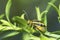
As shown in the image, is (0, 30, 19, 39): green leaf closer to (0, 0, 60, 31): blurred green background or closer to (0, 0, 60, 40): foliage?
(0, 0, 60, 40): foliage

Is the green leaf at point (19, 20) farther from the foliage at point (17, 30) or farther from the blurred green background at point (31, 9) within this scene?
the blurred green background at point (31, 9)

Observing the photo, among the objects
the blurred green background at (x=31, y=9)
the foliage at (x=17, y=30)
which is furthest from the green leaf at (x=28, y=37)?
the blurred green background at (x=31, y=9)

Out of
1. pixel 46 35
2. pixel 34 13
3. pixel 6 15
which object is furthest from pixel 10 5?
pixel 46 35

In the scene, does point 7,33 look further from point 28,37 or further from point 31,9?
point 31,9

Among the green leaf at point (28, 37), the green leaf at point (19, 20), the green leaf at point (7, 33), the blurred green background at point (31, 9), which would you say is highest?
the blurred green background at point (31, 9)

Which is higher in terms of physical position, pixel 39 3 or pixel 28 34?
pixel 39 3

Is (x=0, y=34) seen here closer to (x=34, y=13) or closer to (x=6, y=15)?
(x=6, y=15)

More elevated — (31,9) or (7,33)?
(31,9)

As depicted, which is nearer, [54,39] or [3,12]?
[54,39]

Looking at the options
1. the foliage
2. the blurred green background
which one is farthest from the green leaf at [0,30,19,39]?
the blurred green background

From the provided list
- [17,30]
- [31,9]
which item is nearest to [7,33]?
[17,30]

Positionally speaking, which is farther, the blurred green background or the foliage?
the blurred green background
